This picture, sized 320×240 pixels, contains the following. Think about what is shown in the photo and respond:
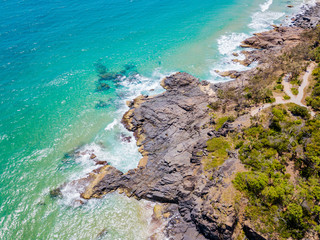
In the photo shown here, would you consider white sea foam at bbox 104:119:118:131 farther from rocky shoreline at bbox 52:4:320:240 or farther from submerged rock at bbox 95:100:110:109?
submerged rock at bbox 95:100:110:109

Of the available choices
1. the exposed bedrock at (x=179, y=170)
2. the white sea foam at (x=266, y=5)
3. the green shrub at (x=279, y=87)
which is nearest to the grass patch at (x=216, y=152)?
the exposed bedrock at (x=179, y=170)

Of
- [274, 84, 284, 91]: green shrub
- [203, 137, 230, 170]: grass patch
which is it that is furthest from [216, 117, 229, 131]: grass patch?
[274, 84, 284, 91]: green shrub

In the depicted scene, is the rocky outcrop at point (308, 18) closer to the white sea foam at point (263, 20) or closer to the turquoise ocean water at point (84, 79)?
the turquoise ocean water at point (84, 79)

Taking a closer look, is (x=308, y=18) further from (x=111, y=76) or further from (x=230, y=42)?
(x=111, y=76)

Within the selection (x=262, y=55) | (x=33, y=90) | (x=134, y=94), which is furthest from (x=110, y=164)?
(x=262, y=55)

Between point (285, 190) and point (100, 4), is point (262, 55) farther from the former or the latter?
point (100, 4)
